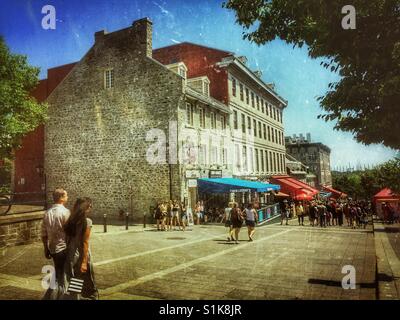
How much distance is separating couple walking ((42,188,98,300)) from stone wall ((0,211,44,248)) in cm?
557

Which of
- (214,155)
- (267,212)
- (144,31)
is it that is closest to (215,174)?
(214,155)

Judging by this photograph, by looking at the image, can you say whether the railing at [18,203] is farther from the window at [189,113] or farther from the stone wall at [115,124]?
the window at [189,113]

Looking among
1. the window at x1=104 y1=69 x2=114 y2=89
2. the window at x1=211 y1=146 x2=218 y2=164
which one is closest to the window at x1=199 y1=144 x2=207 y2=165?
the window at x1=211 y1=146 x2=218 y2=164

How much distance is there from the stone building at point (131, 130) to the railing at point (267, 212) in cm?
414

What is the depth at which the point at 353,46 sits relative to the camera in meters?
5.93

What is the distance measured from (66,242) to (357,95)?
5798mm

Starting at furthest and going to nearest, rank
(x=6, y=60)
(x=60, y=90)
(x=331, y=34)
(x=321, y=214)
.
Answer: (x=60, y=90) < (x=6, y=60) < (x=321, y=214) < (x=331, y=34)

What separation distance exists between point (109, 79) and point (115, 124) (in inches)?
123

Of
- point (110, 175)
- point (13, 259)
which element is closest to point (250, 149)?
point (110, 175)

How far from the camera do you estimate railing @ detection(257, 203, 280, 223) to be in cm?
2143

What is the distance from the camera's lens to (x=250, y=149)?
98.7 feet

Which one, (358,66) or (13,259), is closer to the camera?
(358,66)

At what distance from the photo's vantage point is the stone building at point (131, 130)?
2020 centimetres

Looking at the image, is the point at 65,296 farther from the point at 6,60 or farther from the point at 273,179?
the point at 273,179
